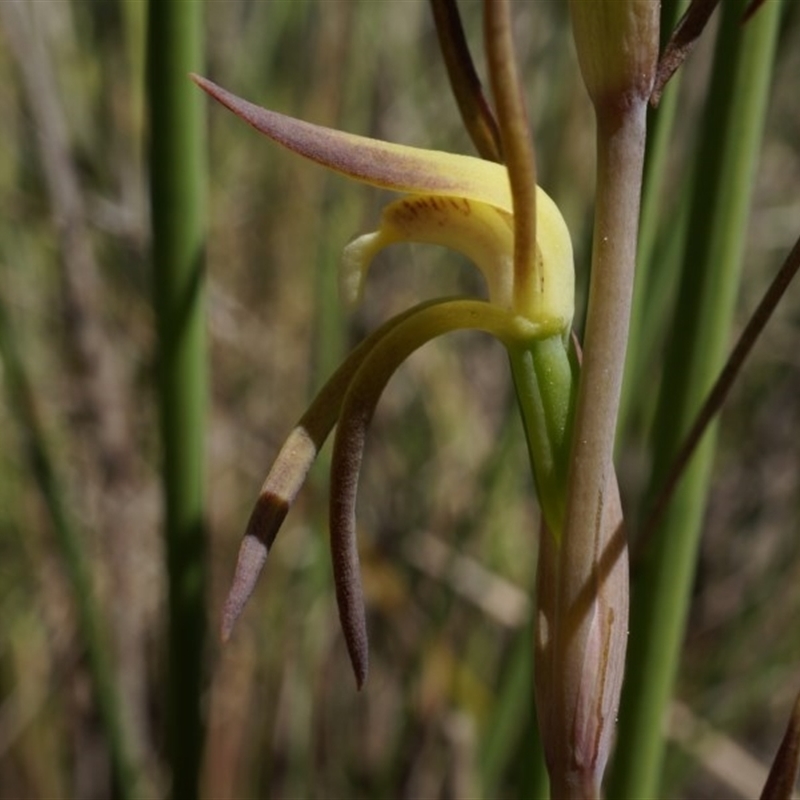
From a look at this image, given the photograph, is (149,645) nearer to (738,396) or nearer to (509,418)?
(509,418)

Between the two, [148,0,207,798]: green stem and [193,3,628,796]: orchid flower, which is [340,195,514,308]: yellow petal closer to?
[193,3,628,796]: orchid flower

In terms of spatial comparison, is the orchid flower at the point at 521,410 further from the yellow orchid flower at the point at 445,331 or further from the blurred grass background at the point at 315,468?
the blurred grass background at the point at 315,468

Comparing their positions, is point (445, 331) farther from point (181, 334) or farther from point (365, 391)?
point (181, 334)

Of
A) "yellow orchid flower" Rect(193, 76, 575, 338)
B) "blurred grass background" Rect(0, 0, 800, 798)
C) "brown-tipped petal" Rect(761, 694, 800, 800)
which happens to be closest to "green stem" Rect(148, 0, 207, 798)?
"yellow orchid flower" Rect(193, 76, 575, 338)

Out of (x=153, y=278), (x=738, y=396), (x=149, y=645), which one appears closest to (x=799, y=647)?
(x=738, y=396)

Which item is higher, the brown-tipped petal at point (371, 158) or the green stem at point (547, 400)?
the brown-tipped petal at point (371, 158)

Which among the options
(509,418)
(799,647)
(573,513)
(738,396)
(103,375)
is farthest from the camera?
(738,396)

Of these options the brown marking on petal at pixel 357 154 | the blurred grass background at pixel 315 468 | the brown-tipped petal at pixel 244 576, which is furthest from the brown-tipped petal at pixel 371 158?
the blurred grass background at pixel 315 468

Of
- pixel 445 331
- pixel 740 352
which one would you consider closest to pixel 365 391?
pixel 445 331
